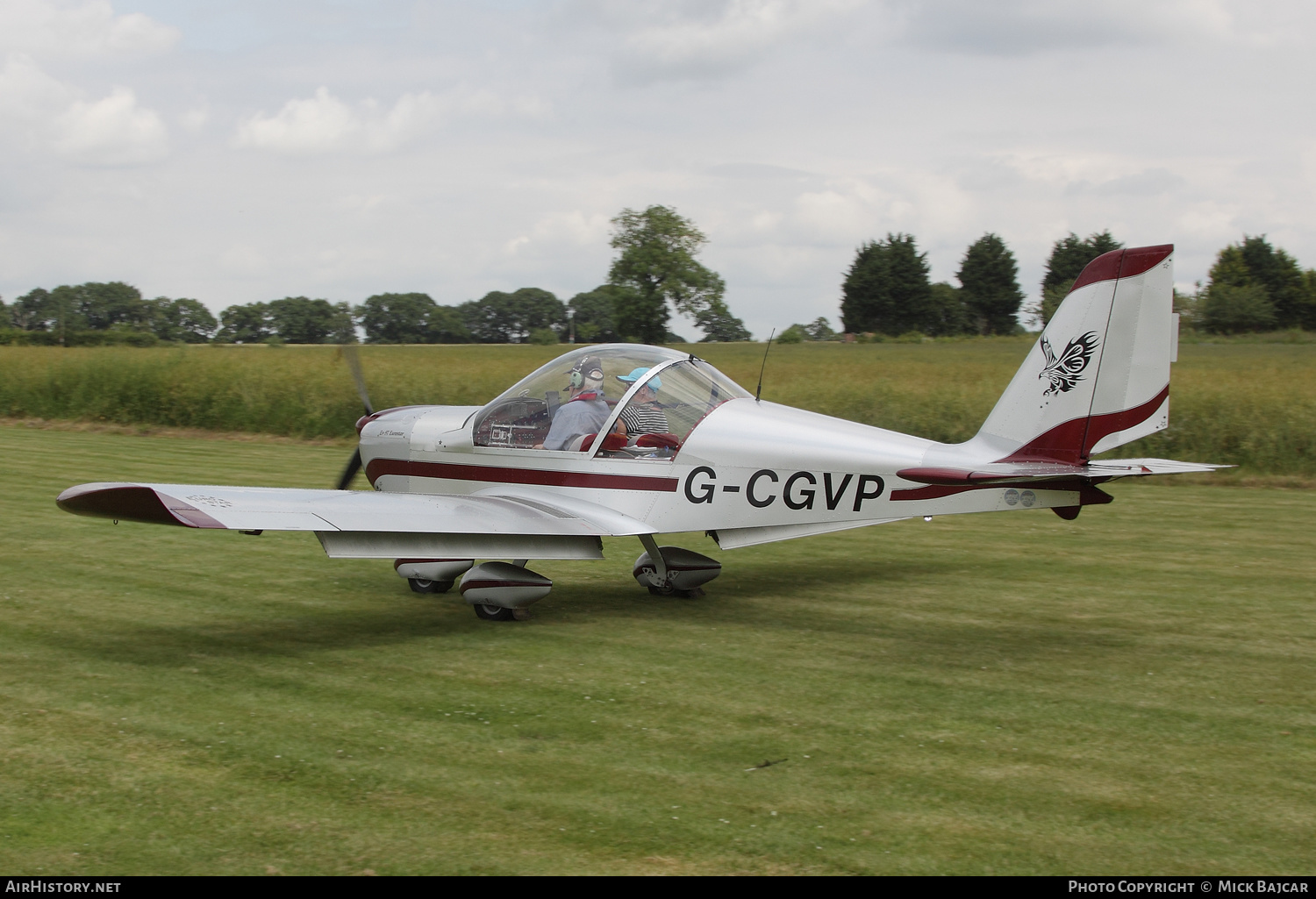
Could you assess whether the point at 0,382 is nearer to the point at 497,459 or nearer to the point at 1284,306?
the point at 497,459

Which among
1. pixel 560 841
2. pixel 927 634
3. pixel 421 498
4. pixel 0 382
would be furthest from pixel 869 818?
pixel 0 382

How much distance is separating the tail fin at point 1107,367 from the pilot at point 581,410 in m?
2.83

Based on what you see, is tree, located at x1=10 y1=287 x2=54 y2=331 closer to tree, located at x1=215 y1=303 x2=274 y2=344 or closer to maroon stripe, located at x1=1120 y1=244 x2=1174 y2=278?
tree, located at x1=215 y1=303 x2=274 y2=344

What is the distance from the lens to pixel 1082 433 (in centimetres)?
675

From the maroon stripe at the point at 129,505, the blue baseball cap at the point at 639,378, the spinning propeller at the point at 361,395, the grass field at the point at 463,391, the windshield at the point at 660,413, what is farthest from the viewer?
the grass field at the point at 463,391

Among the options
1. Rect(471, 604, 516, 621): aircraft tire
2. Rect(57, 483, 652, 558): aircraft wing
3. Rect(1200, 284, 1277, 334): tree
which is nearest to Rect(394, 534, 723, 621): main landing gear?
Rect(471, 604, 516, 621): aircraft tire

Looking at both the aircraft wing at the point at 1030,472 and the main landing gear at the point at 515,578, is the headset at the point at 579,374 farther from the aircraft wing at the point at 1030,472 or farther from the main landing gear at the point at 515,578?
the aircraft wing at the point at 1030,472

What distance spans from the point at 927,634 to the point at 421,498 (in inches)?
138

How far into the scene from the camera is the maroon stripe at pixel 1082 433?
264 inches

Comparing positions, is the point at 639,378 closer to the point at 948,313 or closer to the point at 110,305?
the point at 110,305

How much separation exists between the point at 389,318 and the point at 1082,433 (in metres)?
24.2

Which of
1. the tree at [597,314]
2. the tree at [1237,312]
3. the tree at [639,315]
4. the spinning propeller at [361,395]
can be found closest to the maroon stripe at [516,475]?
the spinning propeller at [361,395]

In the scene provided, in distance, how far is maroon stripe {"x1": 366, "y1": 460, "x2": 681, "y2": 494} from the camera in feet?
25.4

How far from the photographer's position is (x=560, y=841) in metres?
4.00
